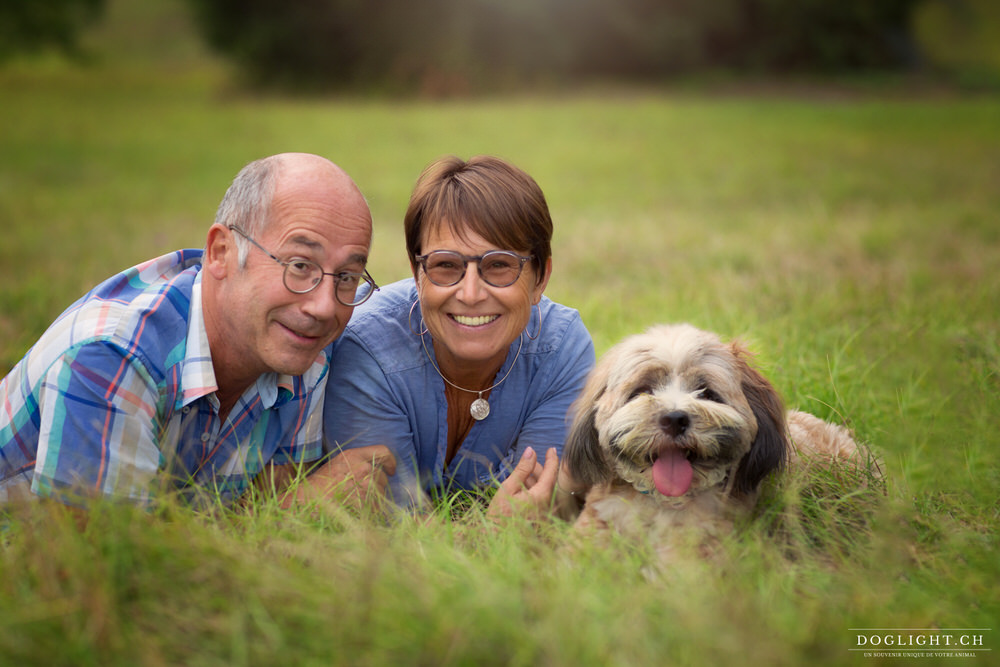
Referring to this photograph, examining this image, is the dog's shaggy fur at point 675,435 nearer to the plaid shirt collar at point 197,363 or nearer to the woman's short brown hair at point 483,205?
the woman's short brown hair at point 483,205

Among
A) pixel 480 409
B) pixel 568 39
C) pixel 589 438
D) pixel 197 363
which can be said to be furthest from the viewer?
pixel 568 39

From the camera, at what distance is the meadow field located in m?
1.81

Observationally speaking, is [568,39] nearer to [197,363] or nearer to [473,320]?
[473,320]

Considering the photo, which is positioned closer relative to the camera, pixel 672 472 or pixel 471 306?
pixel 672 472

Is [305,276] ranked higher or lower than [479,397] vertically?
higher

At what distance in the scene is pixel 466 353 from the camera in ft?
9.90

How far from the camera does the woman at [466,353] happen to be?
9.78 ft

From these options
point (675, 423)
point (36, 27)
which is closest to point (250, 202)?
point (675, 423)

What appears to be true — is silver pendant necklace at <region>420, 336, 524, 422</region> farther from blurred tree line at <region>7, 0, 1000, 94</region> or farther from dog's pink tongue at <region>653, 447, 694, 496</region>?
blurred tree line at <region>7, 0, 1000, 94</region>

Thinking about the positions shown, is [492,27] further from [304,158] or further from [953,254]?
[304,158]

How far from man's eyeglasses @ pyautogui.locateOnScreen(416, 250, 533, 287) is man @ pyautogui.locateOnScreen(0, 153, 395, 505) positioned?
0.92ft

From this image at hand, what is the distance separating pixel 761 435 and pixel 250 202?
6.40 ft

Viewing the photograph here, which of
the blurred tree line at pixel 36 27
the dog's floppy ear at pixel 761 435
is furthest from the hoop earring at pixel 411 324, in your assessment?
the blurred tree line at pixel 36 27

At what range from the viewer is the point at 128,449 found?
2398 mm
